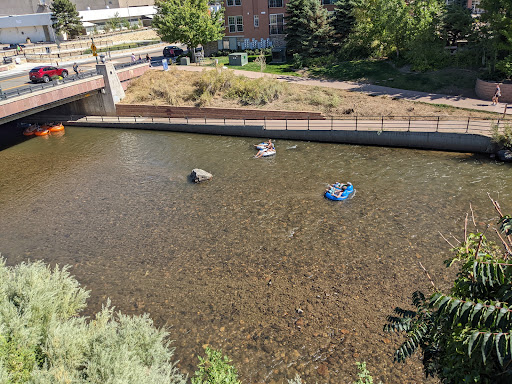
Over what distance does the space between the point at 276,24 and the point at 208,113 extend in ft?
86.3

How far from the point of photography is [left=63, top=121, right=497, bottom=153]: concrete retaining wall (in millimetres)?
28656

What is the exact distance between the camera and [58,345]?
993cm

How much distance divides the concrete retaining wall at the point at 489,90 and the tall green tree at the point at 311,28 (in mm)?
19587

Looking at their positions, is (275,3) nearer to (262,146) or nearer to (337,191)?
(262,146)

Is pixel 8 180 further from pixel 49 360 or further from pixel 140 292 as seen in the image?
pixel 49 360

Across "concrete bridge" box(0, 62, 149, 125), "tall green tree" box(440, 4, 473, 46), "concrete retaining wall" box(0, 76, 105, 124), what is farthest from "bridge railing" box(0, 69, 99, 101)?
"tall green tree" box(440, 4, 473, 46)

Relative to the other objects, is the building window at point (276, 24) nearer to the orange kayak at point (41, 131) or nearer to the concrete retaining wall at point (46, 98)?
the concrete retaining wall at point (46, 98)

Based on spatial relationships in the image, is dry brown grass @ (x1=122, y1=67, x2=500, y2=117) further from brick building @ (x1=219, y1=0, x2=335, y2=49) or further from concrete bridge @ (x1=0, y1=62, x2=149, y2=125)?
brick building @ (x1=219, y1=0, x2=335, y2=49)

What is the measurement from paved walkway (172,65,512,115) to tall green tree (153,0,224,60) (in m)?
8.47

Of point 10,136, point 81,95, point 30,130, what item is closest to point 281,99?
point 81,95

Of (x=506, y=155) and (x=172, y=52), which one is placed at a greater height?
(x=172, y=52)

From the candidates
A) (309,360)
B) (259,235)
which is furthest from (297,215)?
(309,360)

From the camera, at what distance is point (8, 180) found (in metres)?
29.9

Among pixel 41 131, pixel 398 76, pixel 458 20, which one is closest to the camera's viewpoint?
pixel 458 20
